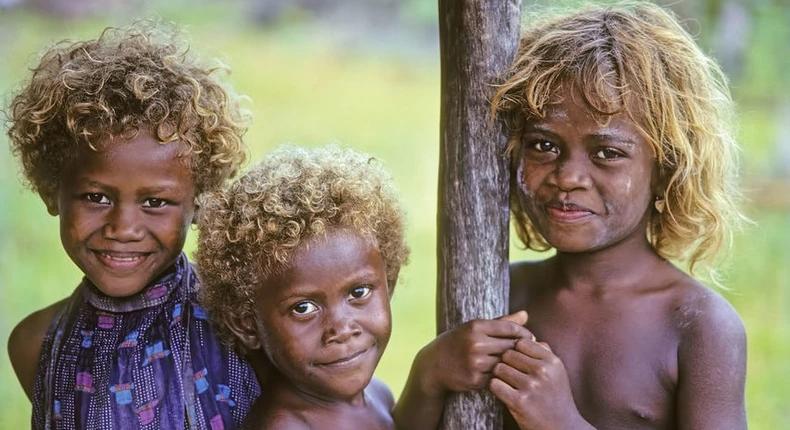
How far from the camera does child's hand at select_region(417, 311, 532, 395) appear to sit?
222 centimetres

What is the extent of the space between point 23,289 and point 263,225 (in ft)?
14.3

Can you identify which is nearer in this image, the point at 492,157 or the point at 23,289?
the point at 492,157

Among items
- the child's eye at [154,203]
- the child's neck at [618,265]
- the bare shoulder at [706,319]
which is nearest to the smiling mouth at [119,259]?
the child's eye at [154,203]

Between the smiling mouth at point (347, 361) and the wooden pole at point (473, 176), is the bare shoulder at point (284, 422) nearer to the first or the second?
the smiling mouth at point (347, 361)

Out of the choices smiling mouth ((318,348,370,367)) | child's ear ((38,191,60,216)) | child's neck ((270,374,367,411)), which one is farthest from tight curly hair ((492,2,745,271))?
child's ear ((38,191,60,216))

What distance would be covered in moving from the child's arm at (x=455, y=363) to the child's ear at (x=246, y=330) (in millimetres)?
379

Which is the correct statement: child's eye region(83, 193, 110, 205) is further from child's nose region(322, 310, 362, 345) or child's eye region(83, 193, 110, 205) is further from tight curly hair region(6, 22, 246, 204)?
child's nose region(322, 310, 362, 345)

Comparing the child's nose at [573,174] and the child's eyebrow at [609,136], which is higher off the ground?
the child's eyebrow at [609,136]

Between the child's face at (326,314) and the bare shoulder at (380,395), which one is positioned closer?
the child's face at (326,314)

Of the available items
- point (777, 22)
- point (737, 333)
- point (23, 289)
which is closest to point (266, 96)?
point (23, 289)

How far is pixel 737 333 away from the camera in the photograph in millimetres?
2221

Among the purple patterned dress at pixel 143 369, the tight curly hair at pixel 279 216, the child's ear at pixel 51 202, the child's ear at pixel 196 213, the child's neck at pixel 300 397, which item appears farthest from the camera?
the child's ear at pixel 51 202

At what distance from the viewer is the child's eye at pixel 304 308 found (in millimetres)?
2156

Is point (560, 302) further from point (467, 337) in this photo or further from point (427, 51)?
point (427, 51)
